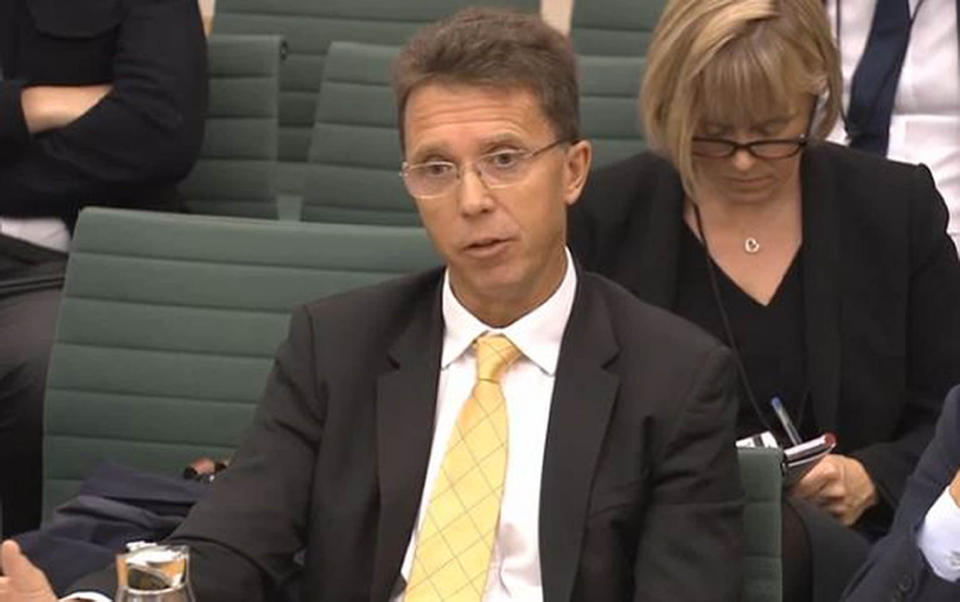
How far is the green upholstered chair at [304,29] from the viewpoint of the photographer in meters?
4.90

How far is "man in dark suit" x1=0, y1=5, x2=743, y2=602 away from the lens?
2.45 metres

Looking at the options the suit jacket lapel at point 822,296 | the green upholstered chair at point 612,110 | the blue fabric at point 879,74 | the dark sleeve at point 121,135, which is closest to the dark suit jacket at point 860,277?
the suit jacket lapel at point 822,296

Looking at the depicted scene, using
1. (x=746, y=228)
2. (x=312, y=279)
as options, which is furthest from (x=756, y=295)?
(x=312, y=279)

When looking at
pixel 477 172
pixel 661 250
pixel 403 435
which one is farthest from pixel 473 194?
pixel 661 250

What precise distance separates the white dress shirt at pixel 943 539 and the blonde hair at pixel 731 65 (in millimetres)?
895

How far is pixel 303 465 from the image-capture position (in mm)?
2535

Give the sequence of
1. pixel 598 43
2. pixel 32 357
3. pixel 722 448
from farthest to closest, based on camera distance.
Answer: pixel 598 43 < pixel 32 357 < pixel 722 448

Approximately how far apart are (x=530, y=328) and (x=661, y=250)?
63cm

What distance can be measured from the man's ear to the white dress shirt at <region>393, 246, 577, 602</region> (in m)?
0.10

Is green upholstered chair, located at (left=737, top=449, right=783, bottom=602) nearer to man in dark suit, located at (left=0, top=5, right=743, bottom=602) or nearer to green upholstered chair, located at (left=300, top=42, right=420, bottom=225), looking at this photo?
man in dark suit, located at (left=0, top=5, right=743, bottom=602)

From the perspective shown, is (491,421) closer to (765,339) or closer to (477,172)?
(477,172)

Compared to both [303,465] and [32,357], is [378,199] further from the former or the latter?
[303,465]

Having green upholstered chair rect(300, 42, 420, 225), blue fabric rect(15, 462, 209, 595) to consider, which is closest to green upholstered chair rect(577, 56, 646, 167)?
green upholstered chair rect(300, 42, 420, 225)

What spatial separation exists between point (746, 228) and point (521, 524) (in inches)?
35.2
